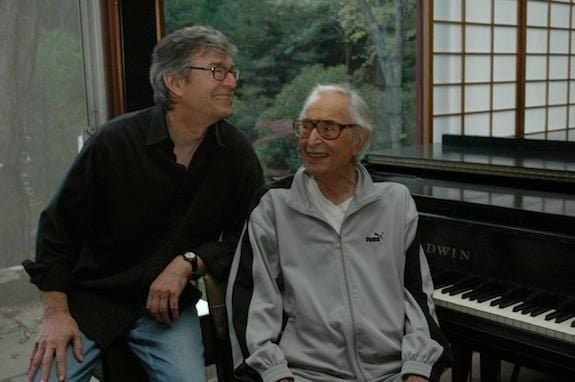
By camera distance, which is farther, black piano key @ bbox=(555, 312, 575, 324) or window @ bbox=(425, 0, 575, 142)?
window @ bbox=(425, 0, 575, 142)

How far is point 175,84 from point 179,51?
9cm

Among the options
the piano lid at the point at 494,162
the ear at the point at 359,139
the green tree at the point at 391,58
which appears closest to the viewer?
the ear at the point at 359,139

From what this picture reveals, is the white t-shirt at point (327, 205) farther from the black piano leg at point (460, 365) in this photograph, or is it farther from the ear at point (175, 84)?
the black piano leg at point (460, 365)

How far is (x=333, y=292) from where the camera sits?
165 cm

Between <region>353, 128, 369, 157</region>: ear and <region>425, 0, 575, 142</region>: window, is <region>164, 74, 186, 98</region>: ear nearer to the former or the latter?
<region>353, 128, 369, 157</region>: ear

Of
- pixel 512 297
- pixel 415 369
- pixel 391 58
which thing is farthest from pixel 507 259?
pixel 391 58

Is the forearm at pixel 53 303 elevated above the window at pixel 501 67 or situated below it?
below

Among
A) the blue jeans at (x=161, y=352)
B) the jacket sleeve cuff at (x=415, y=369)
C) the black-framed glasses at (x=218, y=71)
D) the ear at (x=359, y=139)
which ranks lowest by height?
the blue jeans at (x=161, y=352)

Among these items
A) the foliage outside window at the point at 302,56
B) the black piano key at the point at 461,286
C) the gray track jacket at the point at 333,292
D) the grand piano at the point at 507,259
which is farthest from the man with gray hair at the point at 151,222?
the foliage outside window at the point at 302,56

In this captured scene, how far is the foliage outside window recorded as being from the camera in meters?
3.46

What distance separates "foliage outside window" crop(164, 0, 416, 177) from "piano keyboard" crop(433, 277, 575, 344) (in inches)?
72.0

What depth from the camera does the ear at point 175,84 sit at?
1845 mm

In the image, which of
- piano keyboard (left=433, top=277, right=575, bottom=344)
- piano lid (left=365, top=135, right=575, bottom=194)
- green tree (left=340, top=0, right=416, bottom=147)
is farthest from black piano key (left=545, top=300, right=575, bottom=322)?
green tree (left=340, top=0, right=416, bottom=147)

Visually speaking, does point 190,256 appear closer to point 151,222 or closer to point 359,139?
point 151,222
